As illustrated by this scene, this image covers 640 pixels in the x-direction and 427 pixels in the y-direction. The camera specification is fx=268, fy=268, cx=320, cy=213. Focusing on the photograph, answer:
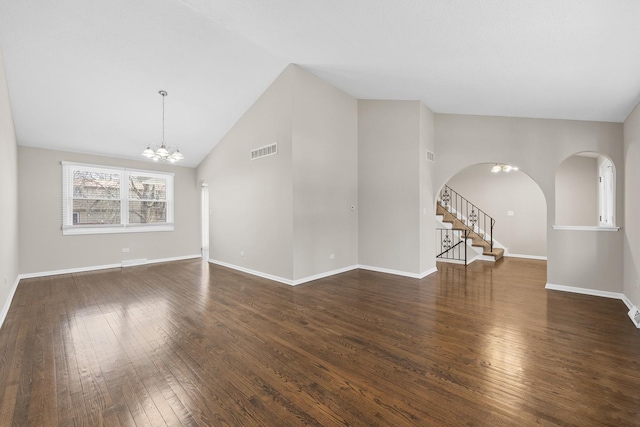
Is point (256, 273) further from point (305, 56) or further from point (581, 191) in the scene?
point (581, 191)

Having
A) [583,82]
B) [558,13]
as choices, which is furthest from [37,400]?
[583,82]

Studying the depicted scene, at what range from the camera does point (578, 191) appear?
701 cm

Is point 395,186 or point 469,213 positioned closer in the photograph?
point 395,186

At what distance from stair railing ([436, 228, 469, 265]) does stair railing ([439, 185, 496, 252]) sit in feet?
3.01

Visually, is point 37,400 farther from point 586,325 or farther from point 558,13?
point 586,325

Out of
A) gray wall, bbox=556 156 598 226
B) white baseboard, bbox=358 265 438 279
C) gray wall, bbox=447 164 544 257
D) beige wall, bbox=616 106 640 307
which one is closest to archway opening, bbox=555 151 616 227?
gray wall, bbox=556 156 598 226

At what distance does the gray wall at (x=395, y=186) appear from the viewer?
17.7ft

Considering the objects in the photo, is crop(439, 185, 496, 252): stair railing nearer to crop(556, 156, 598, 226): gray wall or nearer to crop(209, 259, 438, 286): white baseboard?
crop(556, 156, 598, 226): gray wall

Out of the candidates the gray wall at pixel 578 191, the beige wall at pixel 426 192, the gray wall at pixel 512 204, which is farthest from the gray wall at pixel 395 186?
the gray wall at pixel 578 191

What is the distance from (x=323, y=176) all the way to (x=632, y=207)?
4.58 meters

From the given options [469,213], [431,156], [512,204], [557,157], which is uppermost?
[431,156]

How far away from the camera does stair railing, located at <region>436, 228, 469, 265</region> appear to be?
7211mm

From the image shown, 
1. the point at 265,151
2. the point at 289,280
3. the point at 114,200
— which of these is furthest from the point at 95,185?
the point at 289,280

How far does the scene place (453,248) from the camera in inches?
291
